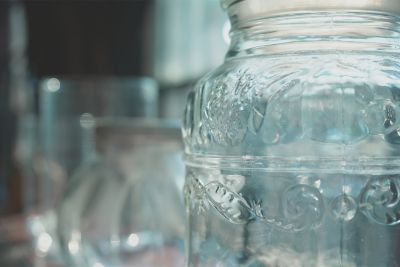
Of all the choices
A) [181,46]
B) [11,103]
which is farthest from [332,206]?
[181,46]

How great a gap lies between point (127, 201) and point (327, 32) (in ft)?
0.90

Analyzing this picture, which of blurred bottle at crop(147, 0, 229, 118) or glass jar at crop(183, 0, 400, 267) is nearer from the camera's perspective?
glass jar at crop(183, 0, 400, 267)

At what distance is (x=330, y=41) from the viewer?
0.92ft

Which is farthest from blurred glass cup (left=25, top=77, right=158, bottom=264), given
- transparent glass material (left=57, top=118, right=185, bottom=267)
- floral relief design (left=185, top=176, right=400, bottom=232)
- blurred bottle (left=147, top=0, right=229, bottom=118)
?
floral relief design (left=185, top=176, right=400, bottom=232)

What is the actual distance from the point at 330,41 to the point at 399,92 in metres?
0.04

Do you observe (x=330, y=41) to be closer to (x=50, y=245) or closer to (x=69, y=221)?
(x=69, y=221)

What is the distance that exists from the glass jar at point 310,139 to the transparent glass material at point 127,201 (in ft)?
0.56

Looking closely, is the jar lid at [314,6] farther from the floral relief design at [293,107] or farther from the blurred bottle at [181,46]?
the blurred bottle at [181,46]

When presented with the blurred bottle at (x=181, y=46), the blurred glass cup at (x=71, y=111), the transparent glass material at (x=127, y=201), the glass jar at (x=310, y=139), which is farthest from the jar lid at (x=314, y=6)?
the blurred bottle at (x=181, y=46)

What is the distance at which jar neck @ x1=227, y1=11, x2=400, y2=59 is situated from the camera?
0.28 m

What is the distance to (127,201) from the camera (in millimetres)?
502

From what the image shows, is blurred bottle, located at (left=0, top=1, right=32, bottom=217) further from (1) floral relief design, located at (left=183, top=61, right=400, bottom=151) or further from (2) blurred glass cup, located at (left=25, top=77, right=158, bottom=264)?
(1) floral relief design, located at (left=183, top=61, right=400, bottom=151)

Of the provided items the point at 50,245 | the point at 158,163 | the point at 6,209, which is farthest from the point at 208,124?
the point at 6,209

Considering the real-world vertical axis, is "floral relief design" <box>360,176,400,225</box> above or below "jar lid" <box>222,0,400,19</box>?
below
